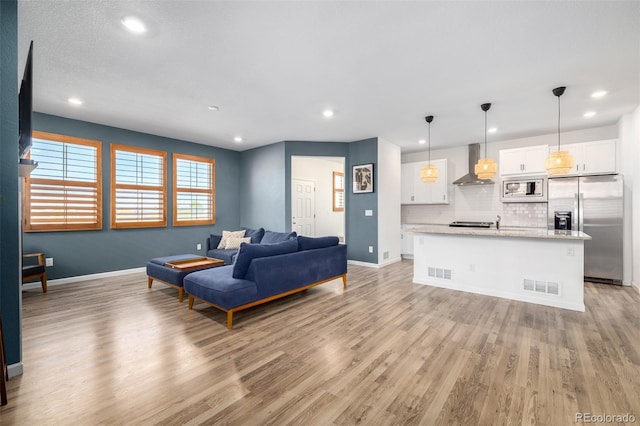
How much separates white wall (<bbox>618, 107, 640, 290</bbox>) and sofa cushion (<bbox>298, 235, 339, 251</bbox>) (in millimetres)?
4554

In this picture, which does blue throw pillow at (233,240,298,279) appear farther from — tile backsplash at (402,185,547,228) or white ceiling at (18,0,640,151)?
tile backsplash at (402,185,547,228)

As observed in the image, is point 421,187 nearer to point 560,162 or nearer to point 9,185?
point 560,162

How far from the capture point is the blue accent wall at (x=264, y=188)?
632 cm

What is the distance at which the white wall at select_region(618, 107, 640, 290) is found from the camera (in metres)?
4.29

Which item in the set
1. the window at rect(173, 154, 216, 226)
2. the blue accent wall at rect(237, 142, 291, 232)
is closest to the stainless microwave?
the blue accent wall at rect(237, 142, 291, 232)

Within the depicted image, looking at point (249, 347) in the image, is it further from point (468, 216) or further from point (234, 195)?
point (468, 216)

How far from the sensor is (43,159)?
450cm

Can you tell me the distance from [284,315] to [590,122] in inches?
236

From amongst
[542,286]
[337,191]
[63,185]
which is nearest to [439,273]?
[542,286]

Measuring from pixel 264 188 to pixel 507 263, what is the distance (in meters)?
4.95

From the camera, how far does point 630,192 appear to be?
457 cm

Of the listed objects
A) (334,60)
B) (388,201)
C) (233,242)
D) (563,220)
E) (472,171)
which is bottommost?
(233,242)

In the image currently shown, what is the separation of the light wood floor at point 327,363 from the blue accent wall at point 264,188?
9.82 ft

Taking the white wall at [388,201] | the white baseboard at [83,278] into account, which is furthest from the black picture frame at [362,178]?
the white baseboard at [83,278]
